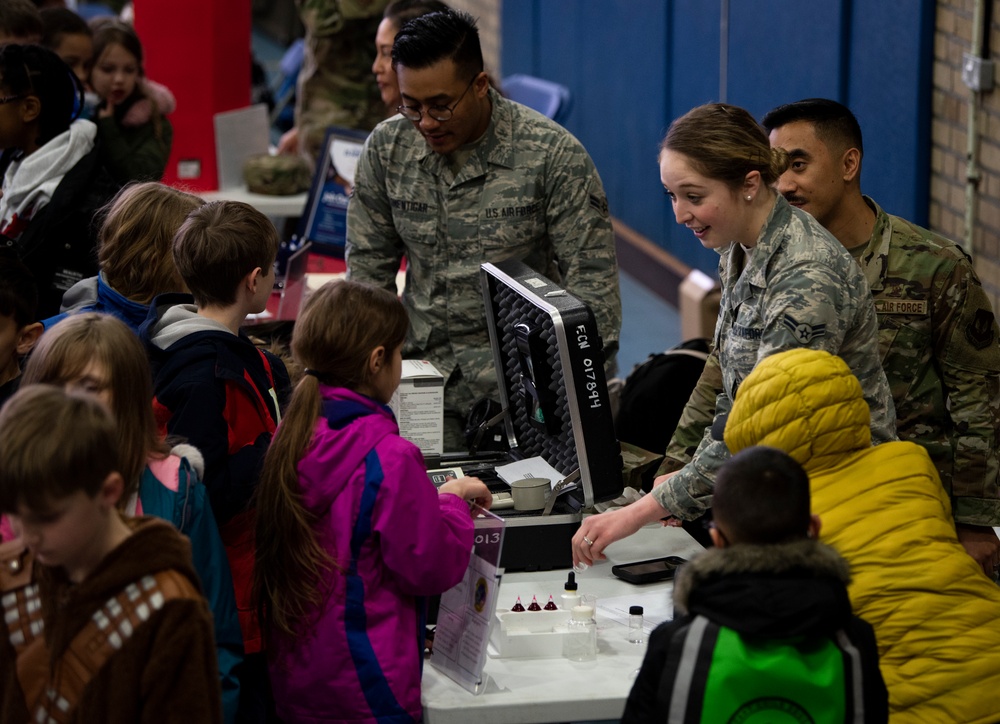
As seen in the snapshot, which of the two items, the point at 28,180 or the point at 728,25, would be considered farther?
the point at 728,25

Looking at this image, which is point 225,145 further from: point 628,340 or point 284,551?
point 284,551

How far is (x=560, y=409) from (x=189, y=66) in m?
4.21

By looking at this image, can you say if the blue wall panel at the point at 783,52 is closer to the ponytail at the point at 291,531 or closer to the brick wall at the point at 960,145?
the brick wall at the point at 960,145

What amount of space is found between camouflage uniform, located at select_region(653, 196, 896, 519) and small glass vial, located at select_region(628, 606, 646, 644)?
191 millimetres

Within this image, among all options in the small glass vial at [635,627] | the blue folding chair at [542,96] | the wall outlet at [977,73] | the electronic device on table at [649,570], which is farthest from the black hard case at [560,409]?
the blue folding chair at [542,96]

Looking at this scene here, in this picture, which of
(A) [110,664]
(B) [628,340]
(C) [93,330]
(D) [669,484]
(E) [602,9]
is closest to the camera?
(A) [110,664]

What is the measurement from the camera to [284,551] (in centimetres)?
218

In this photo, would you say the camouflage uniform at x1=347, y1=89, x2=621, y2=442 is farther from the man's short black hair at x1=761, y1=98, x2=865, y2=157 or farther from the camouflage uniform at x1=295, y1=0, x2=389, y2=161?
the camouflage uniform at x1=295, y1=0, x2=389, y2=161

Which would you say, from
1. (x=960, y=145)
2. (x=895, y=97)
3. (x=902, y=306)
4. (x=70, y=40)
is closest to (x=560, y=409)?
(x=902, y=306)

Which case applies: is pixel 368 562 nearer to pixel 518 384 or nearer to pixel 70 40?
pixel 518 384

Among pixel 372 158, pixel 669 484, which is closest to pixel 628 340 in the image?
pixel 372 158

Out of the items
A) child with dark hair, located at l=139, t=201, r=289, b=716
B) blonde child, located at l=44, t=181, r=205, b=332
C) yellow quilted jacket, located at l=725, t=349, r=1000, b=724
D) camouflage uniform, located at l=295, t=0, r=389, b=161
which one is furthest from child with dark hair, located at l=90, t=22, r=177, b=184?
yellow quilted jacket, located at l=725, t=349, r=1000, b=724

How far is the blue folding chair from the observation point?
6773 millimetres

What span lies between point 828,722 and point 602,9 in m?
7.37
